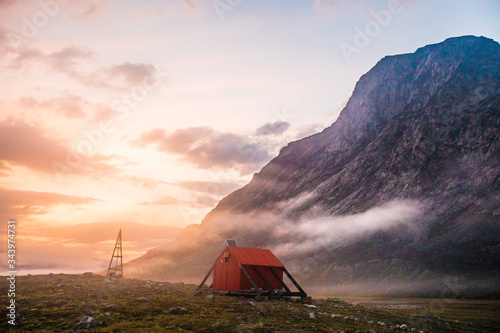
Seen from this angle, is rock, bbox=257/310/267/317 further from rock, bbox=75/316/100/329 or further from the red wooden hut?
the red wooden hut

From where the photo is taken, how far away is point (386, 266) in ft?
478

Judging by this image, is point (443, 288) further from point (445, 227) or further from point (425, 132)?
point (425, 132)

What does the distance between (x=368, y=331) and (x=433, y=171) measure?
183535 mm

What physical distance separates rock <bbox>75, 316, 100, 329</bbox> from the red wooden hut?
2257 centimetres

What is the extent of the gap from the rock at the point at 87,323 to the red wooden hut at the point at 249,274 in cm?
2257

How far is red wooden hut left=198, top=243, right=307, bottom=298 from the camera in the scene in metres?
41.2

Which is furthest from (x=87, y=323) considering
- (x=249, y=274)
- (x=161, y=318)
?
(x=249, y=274)

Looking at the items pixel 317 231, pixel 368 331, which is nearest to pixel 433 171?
pixel 317 231

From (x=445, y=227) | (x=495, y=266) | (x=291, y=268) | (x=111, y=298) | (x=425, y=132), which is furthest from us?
(x=425, y=132)

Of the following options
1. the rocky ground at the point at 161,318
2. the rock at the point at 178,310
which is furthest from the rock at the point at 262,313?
the rock at the point at 178,310

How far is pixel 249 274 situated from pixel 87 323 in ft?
85.0

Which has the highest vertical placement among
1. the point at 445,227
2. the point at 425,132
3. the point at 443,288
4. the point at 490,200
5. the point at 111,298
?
the point at 425,132

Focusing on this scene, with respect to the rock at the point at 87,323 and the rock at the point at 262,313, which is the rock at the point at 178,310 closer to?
the rock at the point at 262,313

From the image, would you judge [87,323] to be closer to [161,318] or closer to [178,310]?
[161,318]
